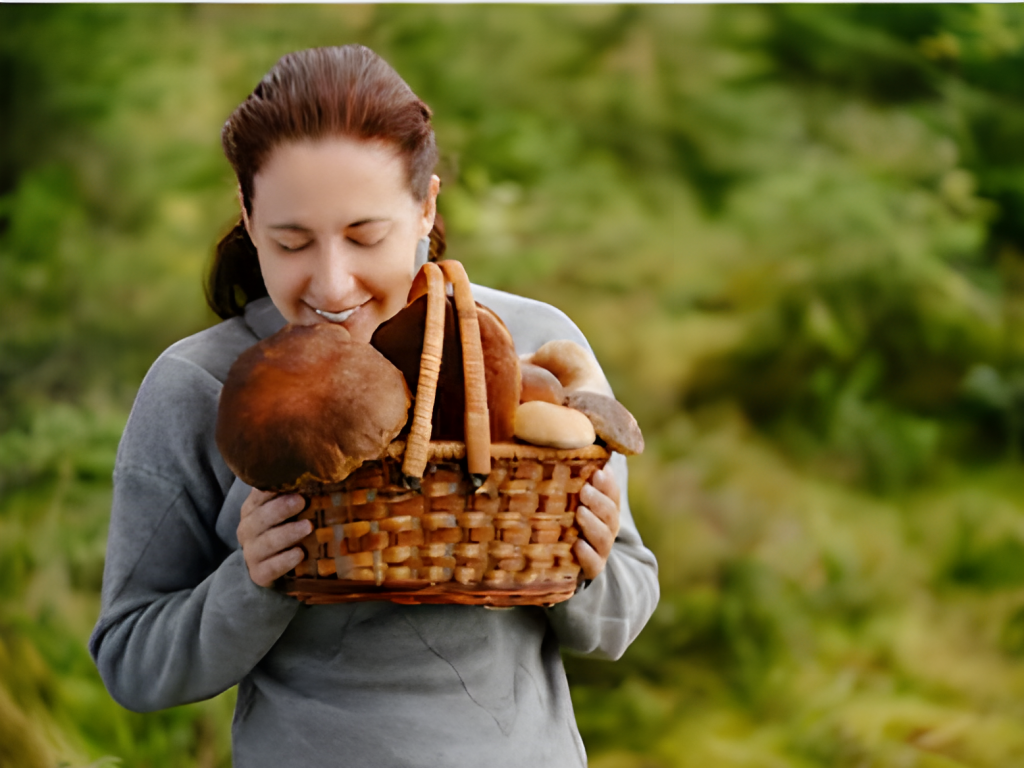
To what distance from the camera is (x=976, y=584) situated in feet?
7.95

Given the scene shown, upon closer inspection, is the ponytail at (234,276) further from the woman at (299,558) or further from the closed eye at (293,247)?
the closed eye at (293,247)

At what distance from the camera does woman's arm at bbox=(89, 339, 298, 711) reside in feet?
2.83

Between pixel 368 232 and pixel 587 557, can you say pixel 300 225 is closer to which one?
pixel 368 232

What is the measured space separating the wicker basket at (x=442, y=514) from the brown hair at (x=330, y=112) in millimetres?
156

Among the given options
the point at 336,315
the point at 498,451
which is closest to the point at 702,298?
the point at 336,315

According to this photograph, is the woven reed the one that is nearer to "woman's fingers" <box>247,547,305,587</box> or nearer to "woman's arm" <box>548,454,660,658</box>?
"woman's fingers" <box>247,547,305,587</box>

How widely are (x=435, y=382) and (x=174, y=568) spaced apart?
14.9 inches

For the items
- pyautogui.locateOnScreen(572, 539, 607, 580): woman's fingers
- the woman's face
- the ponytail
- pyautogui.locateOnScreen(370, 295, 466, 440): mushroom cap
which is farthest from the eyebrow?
pyautogui.locateOnScreen(572, 539, 607, 580): woman's fingers

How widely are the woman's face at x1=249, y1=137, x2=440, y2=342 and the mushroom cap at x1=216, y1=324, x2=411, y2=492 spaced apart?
0.13 m

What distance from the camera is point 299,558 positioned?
2.53 ft

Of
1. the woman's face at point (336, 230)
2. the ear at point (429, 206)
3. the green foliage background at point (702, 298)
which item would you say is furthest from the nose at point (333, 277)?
the green foliage background at point (702, 298)

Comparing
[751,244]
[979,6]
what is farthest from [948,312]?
[979,6]

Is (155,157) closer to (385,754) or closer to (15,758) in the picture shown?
(15,758)

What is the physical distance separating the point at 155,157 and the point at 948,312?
1942 millimetres
